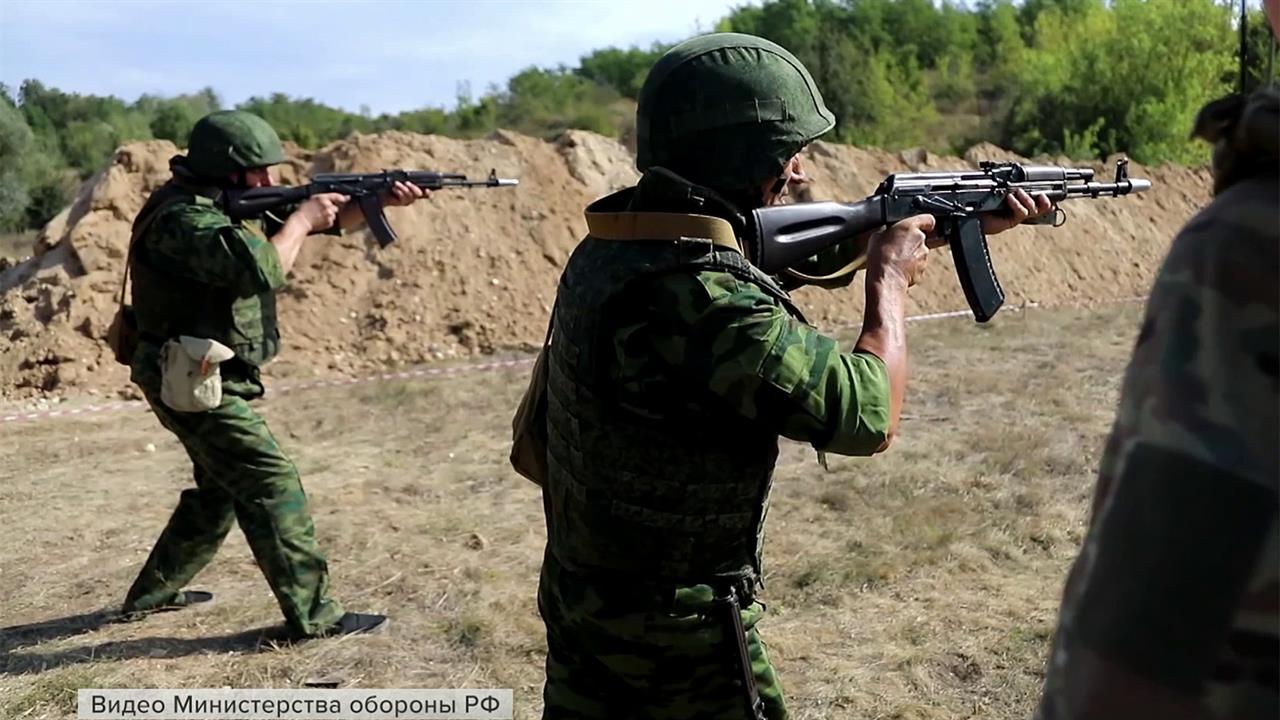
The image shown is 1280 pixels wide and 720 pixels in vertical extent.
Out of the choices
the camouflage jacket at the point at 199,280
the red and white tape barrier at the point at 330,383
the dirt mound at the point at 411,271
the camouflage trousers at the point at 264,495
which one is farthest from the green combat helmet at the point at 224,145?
the dirt mound at the point at 411,271

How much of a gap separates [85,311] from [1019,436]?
27.0ft

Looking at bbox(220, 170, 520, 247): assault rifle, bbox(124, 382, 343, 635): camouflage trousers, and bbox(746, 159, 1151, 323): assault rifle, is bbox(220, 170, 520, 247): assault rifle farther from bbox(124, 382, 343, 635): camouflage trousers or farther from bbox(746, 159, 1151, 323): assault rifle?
bbox(746, 159, 1151, 323): assault rifle

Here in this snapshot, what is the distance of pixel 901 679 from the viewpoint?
391cm

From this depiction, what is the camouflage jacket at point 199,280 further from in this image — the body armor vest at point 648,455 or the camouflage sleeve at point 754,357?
the camouflage sleeve at point 754,357

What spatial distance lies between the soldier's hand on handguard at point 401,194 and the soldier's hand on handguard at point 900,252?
368cm

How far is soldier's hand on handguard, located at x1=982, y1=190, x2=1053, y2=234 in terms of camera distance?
308cm

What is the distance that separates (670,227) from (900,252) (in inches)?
24.4

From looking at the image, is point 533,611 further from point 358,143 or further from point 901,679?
point 358,143

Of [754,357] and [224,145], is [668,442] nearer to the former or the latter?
[754,357]

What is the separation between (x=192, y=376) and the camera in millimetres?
4008

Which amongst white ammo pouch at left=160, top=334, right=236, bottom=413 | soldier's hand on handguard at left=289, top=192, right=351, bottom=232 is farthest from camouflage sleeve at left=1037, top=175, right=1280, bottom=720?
soldier's hand on handguard at left=289, top=192, right=351, bottom=232

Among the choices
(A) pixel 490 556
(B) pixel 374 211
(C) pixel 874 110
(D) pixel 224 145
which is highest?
(C) pixel 874 110

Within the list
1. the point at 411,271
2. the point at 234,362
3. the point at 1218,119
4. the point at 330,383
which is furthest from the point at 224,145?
the point at 411,271

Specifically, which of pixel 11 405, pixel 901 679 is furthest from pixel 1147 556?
pixel 11 405
